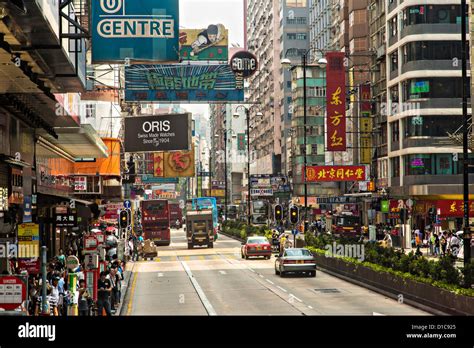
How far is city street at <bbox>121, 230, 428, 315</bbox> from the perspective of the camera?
27172mm

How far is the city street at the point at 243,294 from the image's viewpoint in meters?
27.2

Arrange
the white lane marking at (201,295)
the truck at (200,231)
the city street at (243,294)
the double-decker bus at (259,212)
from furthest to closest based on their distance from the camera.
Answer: the double-decker bus at (259,212) → the truck at (200,231) → the white lane marking at (201,295) → the city street at (243,294)

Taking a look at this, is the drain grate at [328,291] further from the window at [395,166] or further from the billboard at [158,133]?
the window at [395,166]

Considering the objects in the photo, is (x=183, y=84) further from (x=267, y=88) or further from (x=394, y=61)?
(x=267, y=88)

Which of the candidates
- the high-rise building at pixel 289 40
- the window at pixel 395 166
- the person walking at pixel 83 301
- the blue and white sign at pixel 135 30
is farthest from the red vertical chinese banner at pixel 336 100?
the high-rise building at pixel 289 40

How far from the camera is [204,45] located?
4866cm

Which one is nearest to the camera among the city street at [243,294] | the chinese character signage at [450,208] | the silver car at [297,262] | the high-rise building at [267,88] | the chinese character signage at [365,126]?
the city street at [243,294]

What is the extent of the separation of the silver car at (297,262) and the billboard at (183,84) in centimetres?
840

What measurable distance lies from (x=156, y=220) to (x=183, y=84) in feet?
149
